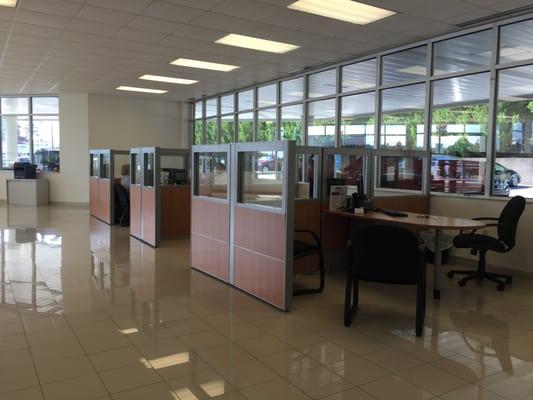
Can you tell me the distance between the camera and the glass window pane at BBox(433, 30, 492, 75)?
5918 mm

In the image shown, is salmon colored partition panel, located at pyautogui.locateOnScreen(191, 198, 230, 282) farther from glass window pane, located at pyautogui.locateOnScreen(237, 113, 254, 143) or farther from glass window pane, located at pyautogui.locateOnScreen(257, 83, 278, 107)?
glass window pane, located at pyautogui.locateOnScreen(237, 113, 254, 143)

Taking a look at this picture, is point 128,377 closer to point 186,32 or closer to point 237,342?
point 237,342

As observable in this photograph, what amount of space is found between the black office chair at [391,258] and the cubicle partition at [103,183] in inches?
269

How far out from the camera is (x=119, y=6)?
A: 5.35 m

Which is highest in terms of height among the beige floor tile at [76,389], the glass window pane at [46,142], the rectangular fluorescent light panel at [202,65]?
the rectangular fluorescent light panel at [202,65]

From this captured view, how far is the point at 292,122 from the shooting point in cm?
957

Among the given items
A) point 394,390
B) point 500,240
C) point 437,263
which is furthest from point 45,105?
point 394,390

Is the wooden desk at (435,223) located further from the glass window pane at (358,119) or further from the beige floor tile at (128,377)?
the glass window pane at (358,119)

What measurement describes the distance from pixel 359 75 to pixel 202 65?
2962mm

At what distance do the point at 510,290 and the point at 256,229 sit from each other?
Answer: 285 centimetres

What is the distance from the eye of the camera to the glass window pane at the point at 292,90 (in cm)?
927

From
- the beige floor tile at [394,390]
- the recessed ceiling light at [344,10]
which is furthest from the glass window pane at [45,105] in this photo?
the beige floor tile at [394,390]

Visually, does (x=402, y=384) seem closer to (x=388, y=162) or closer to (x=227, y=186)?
(x=227, y=186)

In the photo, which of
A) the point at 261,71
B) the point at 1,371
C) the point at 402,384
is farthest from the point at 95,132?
the point at 402,384
